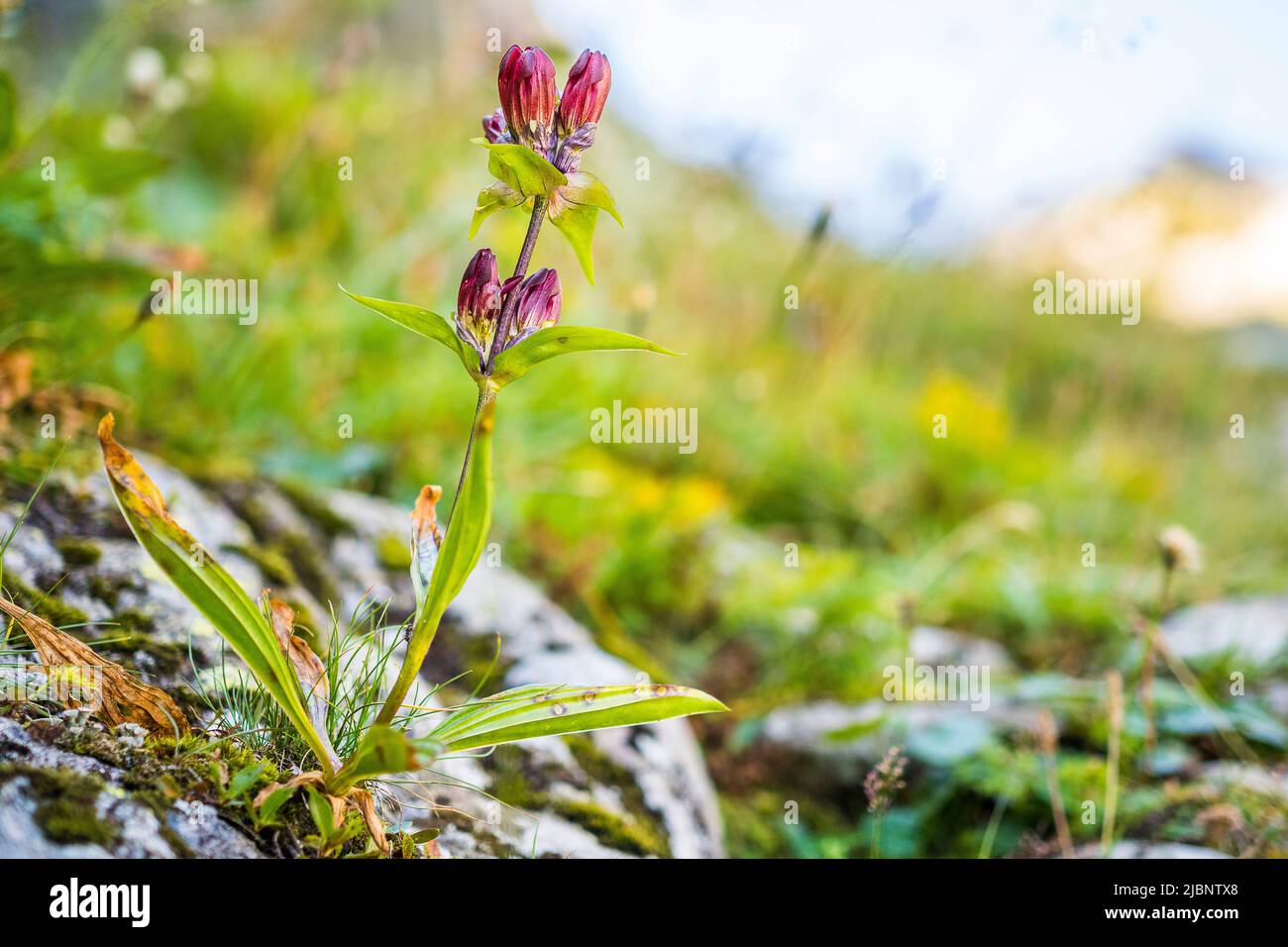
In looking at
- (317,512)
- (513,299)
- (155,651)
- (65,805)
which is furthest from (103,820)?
(317,512)

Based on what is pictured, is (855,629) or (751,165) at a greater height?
(751,165)

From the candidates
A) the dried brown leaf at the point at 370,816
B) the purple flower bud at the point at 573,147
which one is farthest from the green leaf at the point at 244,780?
the purple flower bud at the point at 573,147

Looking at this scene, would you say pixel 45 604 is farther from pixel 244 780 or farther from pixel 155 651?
pixel 244 780

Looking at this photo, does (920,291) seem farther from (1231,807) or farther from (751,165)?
(1231,807)

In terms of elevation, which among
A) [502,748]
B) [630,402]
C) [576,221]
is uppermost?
[630,402]

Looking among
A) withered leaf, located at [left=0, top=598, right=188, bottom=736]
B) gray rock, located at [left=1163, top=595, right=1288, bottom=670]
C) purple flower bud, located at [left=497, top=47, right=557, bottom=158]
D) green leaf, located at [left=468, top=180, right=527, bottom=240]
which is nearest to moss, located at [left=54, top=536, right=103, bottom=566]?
withered leaf, located at [left=0, top=598, right=188, bottom=736]

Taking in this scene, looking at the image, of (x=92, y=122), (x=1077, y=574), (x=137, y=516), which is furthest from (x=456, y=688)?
A: (x=1077, y=574)

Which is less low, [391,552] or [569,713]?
[391,552]
